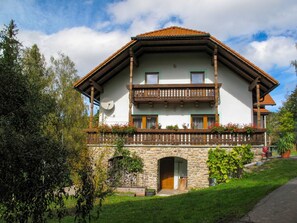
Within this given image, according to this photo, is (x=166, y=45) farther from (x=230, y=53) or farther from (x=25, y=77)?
(x=25, y=77)

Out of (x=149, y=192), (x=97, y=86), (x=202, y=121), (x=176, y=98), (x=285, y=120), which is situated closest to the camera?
(x=149, y=192)

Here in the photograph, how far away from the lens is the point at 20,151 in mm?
4590

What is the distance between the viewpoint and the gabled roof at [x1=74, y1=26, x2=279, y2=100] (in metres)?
16.5

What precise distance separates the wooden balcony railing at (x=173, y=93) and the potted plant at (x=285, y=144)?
4353 millimetres

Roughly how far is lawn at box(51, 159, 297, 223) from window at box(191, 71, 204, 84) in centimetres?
793

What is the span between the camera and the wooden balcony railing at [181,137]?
48.4 ft

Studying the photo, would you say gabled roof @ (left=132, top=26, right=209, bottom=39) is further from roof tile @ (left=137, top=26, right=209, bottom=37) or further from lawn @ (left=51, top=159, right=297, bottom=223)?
lawn @ (left=51, top=159, right=297, bottom=223)

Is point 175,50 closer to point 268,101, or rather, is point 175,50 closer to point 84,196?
point 268,101

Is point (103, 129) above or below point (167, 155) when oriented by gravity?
above

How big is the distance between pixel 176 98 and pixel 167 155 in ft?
12.3

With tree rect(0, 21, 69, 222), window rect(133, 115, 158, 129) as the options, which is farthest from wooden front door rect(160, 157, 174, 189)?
tree rect(0, 21, 69, 222)

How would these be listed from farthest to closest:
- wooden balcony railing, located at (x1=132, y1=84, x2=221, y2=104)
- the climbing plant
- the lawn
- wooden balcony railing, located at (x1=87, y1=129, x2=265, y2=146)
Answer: wooden balcony railing, located at (x1=132, y1=84, x2=221, y2=104), the climbing plant, wooden balcony railing, located at (x1=87, y1=129, x2=265, y2=146), the lawn

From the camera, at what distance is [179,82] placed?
18719 millimetres

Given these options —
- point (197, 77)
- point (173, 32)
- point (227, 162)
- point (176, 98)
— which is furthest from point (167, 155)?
point (173, 32)
